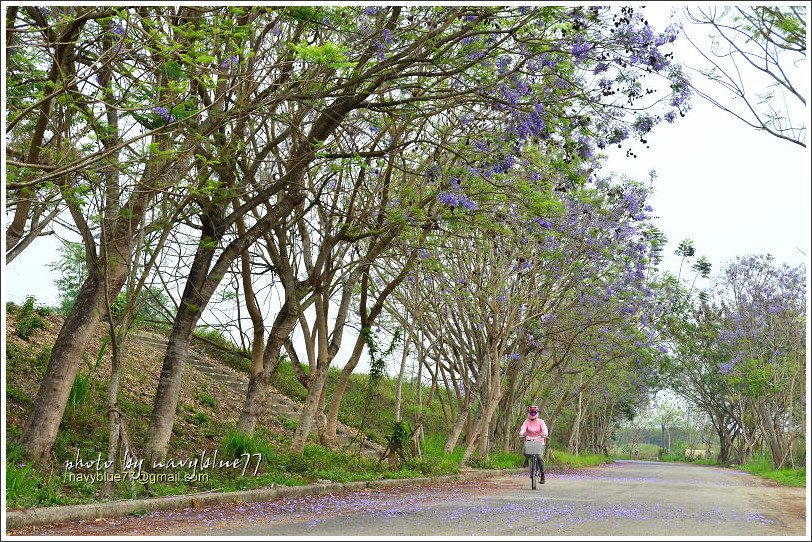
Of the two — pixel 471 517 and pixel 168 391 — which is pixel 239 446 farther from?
pixel 471 517

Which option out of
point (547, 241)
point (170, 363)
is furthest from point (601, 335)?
point (170, 363)

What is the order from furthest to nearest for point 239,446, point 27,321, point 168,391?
point 27,321 < point 239,446 < point 168,391

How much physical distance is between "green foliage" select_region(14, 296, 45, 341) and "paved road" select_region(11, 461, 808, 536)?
6.92m

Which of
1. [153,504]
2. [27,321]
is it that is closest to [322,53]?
[153,504]

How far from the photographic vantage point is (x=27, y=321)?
15.9 m

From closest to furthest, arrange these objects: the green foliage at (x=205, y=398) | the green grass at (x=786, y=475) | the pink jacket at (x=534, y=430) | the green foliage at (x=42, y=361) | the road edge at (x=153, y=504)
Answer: the road edge at (x=153, y=504) < the green foliage at (x=42, y=361) < the pink jacket at (x=534, y=430) < the green foliage at (x=205, y=398) < the green grass at (x=786, y=475)

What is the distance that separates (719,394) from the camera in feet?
142

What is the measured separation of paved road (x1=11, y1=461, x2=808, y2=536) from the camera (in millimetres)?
8352

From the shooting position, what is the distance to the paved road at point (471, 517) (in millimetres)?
8352

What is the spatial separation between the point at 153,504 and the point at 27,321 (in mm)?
7964

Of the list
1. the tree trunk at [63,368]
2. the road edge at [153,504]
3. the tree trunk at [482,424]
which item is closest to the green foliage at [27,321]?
the tree trunk at [63,368]

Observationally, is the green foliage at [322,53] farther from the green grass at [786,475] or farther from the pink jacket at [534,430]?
the green grass at [786,475]

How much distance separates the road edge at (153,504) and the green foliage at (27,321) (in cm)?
660

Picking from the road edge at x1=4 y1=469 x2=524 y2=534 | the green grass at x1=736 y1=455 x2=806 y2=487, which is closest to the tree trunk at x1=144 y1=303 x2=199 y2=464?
the road edge at x1=4 y1=469 x2=524 y2=534
